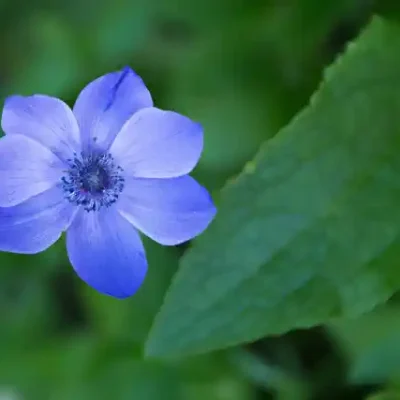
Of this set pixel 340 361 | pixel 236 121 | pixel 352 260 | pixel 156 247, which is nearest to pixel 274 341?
pixel 340 361

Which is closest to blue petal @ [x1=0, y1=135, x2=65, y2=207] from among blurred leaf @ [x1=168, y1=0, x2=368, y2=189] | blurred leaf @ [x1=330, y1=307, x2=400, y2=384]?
blurred leaf @ [x1=168, y1=0, x2=368, y2=189]

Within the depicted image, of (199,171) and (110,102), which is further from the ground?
(199,171)

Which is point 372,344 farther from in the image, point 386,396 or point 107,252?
point 107,252

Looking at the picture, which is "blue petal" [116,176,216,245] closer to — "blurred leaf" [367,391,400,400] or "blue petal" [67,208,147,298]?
"blue petal" [67,208,147,298]

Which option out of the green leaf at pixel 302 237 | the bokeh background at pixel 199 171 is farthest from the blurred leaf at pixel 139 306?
the green leaf at pixel 302 237

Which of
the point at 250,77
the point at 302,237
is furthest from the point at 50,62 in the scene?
the point at 302,237
